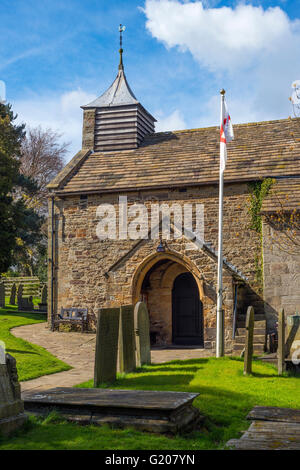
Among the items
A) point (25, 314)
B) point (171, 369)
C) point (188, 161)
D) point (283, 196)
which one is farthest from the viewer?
point (25, 314)

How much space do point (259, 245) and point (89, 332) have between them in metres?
6.55

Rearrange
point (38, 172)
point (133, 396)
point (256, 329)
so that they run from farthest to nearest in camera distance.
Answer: point (38, 172) < point (256, 329) < point (133, 396)

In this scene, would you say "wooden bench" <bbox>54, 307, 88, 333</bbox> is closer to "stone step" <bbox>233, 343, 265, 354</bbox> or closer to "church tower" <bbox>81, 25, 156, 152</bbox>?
"stone step" <bbox>233, 343, 265, 354</bbox>

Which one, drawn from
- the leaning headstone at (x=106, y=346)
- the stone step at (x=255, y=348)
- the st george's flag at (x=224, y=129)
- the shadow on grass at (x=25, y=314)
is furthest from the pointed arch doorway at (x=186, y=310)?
the leaning headstone at (x=106, y=346)

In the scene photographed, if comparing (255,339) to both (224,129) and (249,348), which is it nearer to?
(249,348)

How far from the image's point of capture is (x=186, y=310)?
17938 millimetres

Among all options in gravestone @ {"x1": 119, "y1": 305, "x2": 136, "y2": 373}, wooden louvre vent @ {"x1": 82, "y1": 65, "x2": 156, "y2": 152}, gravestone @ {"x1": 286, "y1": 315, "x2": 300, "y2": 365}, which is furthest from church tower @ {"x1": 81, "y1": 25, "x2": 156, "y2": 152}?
gravestone @ {"x1": 119, "y1": 305, "x2": 136, "y2": 373}

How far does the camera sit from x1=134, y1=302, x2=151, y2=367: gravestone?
10.5 meters

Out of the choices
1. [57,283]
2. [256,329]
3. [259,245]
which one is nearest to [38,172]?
[57,283]

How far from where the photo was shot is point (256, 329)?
13.5m

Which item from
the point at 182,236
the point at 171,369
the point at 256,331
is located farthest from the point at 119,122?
the point at 171,369

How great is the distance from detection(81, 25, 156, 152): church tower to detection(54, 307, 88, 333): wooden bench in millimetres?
7076

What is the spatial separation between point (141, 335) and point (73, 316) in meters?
7.39
